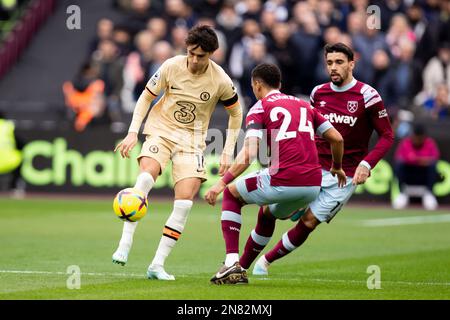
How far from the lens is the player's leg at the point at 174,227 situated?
33.8ft

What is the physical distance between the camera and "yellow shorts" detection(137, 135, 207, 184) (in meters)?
10.6

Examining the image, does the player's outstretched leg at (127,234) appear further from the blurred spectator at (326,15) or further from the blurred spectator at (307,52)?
the blurred spectator at (326,15)

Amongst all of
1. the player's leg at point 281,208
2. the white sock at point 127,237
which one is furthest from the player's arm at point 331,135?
the white sock at point 127,237

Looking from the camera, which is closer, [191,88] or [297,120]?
[297,120]

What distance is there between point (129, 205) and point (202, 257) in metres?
2.99

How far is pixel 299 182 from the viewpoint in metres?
9.94

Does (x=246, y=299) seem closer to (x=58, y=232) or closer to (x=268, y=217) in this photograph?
(x=268, y=217)

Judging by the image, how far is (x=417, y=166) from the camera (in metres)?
21.7

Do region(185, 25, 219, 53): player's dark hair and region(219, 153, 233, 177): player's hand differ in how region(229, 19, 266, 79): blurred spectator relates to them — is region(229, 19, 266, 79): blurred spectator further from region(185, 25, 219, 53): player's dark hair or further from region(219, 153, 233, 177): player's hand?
region(219, 153, 233, 177): player's hand

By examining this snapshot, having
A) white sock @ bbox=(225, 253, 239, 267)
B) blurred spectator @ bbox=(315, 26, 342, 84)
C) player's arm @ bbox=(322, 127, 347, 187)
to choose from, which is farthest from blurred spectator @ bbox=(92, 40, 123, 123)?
white sock @ bbox=(225, 253, 239, 267)

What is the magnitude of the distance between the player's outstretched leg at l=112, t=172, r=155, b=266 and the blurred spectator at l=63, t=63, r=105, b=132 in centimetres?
1305

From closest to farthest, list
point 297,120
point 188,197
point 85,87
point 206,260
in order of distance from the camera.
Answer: point 297,120
point 188,197
point 206,260
point 85,87
